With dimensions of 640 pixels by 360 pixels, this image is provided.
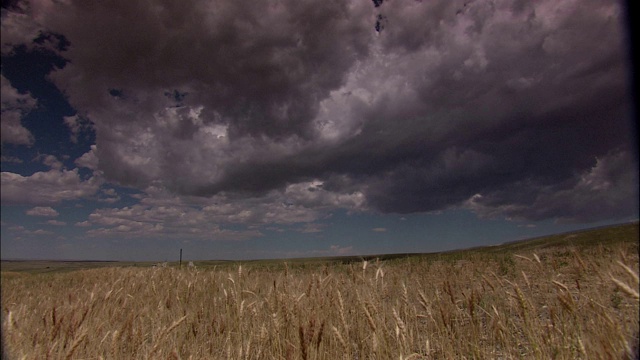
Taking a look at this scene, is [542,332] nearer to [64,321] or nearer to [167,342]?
[167,342]

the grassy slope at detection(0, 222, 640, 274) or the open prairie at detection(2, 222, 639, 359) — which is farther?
the grassy slope at detection(0, 222, 640, 274)

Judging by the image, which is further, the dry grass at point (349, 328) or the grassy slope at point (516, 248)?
the grassy slope at point (516, 248)

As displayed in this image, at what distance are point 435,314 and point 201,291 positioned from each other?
16.9ft

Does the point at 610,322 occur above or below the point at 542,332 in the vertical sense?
above

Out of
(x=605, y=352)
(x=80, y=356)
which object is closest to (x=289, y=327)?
(x=80, y=356)

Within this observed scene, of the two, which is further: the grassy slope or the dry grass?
the grassy slope

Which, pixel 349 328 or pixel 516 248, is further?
pixel 516 248

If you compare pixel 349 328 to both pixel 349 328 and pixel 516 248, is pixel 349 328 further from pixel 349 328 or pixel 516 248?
pixel 516 248

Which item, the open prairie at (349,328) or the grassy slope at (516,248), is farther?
the grassy slope at (516,248)

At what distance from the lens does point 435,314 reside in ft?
17.5

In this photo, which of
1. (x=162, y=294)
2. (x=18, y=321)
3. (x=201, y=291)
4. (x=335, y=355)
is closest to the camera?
(x=335, y=355)

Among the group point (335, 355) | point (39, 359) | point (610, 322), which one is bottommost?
point (335, 355)

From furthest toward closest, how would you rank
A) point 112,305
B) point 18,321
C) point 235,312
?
point 112,305, point 235,312, point 18,321

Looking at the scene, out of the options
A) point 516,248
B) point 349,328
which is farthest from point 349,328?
point 516,248
